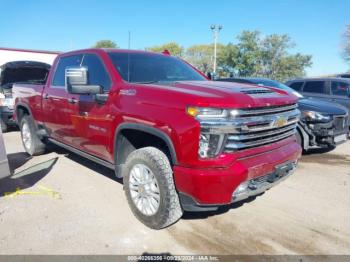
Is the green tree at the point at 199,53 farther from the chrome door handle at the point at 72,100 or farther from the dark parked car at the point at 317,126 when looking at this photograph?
the chrome door handle at the point at 72,100

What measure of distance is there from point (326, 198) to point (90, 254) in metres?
3.28

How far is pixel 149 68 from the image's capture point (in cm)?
416

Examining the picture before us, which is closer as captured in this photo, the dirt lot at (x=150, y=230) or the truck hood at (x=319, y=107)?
the dirt lot at (x=150, y=230)

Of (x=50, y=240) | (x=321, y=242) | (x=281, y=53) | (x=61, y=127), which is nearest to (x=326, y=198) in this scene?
(x=321, y=242)

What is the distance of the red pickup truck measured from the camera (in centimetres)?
281

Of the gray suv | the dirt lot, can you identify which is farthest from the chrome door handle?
the gray suv

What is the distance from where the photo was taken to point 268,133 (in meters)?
3.23

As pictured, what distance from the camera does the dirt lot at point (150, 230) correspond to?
314cm

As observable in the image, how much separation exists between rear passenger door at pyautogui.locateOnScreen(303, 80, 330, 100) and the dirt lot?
4612 millimetres

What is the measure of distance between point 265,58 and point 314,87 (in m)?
35.0

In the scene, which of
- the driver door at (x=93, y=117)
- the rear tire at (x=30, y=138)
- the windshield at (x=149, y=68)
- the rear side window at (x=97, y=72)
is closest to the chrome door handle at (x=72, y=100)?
the driver door at (x=93, y=117)

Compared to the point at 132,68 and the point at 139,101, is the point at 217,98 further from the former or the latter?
the point at 132,68

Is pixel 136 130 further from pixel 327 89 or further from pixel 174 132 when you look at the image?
pixel 327 89

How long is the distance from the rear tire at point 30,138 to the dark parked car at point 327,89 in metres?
7.39
